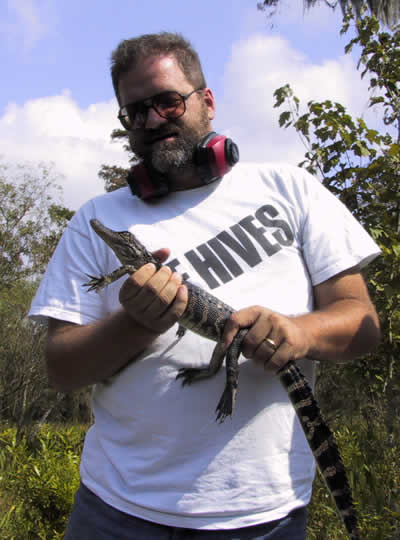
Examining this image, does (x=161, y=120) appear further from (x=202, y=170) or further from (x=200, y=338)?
(x=200, y=338)

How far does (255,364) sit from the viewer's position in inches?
71.0

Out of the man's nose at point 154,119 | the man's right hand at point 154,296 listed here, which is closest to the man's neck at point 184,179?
the man's nose at point 154,119

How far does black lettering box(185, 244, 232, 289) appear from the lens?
2049 mm

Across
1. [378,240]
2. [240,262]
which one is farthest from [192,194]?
[378,240]

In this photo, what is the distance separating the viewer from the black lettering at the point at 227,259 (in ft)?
6.77

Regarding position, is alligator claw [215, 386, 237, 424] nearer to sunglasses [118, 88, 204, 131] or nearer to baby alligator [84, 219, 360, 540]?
baby alligator [84, 219, 360, 540]

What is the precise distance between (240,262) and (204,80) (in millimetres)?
1294

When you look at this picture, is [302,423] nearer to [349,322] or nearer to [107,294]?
[349,322]

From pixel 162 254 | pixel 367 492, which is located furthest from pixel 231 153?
pixel 367 492

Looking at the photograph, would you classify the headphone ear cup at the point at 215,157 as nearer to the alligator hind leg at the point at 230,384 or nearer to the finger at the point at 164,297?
the finger at the point at 164,297

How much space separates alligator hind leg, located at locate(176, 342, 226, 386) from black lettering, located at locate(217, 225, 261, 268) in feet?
1.42

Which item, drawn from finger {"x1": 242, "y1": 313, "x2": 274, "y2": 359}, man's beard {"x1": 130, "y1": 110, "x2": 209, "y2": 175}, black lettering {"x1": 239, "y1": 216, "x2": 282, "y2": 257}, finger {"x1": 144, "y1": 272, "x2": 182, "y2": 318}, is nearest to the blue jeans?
finger {"x1": 242, "y1": 313, "x2": 274, "y2": 359}

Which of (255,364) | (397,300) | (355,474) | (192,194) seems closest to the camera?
(255,364)

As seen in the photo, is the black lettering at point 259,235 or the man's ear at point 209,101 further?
the man's ear at point 209,101
